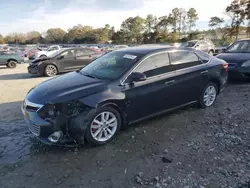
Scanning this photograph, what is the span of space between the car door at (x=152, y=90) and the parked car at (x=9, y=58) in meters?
14.7

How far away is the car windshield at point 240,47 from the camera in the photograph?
7.74m

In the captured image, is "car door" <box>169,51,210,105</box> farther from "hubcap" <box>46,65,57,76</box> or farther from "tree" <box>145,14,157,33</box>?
"tree" <box>145,14,157,33</box>

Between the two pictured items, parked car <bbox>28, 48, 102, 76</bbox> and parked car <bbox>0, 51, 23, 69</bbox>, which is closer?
parked car <bbox>28, 48, 102, 76</bbox>

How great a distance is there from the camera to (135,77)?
365cm

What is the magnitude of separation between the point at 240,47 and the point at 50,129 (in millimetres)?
7563

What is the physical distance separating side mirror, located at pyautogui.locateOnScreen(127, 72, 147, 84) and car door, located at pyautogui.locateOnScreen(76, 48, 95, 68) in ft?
26.8

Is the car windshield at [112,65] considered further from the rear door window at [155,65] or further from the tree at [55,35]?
the tree at [55,35]

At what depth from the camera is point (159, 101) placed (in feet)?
13.3

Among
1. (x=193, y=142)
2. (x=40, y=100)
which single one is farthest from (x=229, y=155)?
(x=40, y=100)

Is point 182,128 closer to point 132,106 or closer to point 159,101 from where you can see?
point 159,101

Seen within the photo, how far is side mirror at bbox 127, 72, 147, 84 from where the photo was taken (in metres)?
3.63

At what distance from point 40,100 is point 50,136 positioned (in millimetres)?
573

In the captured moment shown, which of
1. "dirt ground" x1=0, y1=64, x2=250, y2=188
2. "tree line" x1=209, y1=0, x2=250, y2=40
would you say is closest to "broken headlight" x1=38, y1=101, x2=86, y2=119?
"dirt ground" x1=0, y1=64, x2=250, y2=188

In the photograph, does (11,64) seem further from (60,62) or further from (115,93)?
(115,93)
